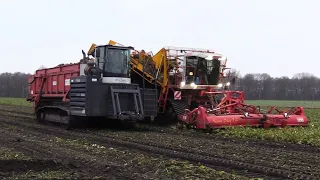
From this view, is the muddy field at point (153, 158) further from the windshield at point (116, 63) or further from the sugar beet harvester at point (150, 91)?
the windshield at point (116, 63)

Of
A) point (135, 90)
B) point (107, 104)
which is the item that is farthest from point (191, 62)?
point (107, 104)

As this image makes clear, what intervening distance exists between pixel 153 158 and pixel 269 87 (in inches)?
4081

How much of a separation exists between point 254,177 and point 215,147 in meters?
3.52

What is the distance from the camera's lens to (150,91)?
50.2 feet

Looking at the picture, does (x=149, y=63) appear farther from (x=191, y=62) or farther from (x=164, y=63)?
(x=191, y=62)

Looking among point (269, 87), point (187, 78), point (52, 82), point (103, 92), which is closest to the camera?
point (103, 92)

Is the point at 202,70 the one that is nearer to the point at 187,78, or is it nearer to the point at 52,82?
the point at 187,78

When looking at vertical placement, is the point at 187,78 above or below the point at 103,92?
above

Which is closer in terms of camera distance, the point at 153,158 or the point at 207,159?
the point at 207,159

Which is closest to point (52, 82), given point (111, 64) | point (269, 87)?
point (111, 64)

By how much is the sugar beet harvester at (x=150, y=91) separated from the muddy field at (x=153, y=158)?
211cm

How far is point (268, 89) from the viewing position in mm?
106812

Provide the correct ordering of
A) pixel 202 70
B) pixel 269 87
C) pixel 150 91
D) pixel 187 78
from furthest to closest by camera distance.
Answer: pixel 269 87, pixel 202 70, pixel 187 78, pixel 150 91

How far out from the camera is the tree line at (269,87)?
330ft
